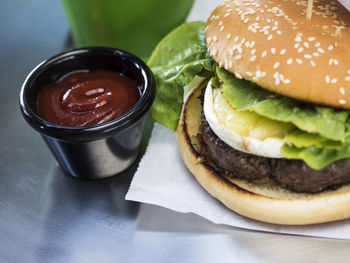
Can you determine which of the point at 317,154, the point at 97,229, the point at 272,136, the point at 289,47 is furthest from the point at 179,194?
the point at 289,47

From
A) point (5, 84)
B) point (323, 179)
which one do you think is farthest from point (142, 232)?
point (5, 84)

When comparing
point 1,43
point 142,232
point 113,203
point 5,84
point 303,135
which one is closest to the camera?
point 303,135

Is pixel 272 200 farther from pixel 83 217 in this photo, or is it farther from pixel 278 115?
pixel 83 217

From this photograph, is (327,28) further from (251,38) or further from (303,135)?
(303,135)

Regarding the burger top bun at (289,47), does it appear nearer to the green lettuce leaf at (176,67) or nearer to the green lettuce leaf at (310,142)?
the green lettuce leaf at (310,142)

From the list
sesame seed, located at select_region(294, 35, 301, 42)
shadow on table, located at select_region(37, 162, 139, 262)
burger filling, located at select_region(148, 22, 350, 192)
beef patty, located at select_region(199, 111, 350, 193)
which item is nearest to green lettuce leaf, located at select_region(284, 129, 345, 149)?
burger filling, located at select_region(148, 22, 350, 192)

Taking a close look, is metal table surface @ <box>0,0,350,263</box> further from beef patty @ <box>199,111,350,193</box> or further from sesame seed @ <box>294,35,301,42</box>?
sesame seed @ <box>294,35,301,42</box>
